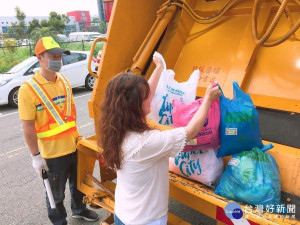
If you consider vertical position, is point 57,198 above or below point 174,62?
below

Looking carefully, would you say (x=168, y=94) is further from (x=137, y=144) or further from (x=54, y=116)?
(x=54, y=116)

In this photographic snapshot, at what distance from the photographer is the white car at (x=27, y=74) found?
750cm

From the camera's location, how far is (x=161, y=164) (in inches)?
56.9

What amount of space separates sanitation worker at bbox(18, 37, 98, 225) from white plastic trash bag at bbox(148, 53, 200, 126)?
2.80ft

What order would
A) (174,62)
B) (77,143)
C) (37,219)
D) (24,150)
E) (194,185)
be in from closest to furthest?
(194,185) < (77,143) < (174,62) < (37,219) < (24,150)

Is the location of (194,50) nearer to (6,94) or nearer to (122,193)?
(122,193)

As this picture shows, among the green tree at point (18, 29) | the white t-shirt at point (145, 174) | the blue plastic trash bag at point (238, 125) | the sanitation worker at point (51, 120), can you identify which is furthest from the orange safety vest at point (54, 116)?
the green tree at point (18, 29)

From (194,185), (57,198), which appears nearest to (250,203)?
(194,185)

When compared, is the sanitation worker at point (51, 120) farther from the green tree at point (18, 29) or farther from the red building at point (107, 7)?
the green tree at point (18, 29)

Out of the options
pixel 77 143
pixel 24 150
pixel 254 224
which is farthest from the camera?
pixel 24 150

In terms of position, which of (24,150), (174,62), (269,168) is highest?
(174,62)

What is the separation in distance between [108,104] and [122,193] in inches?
19.9

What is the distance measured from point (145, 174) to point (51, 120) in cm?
117

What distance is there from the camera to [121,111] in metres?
1.27
